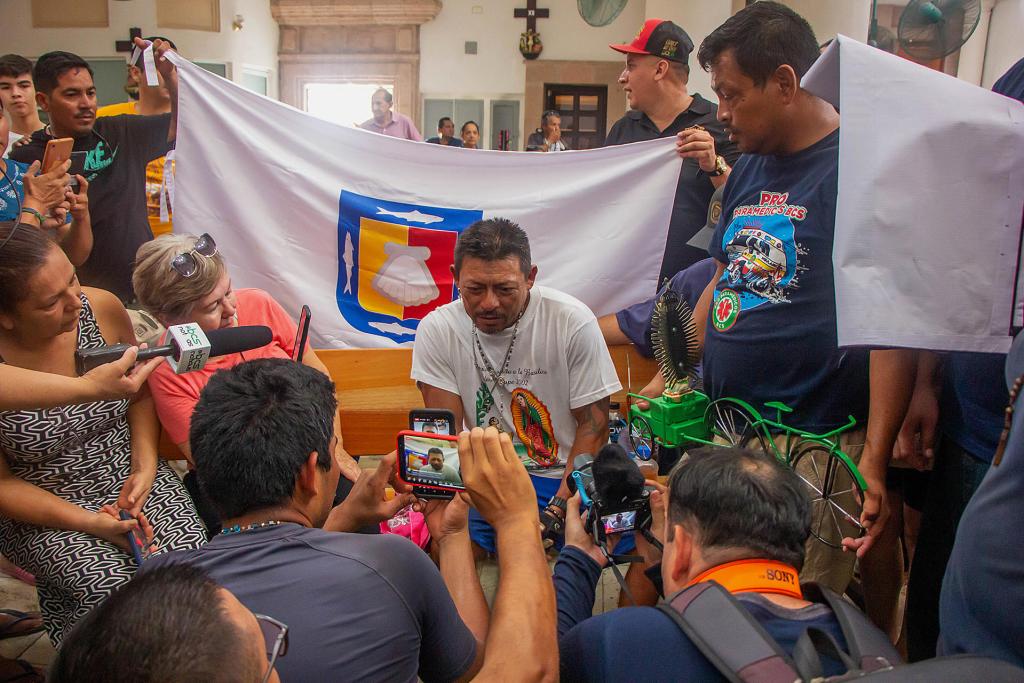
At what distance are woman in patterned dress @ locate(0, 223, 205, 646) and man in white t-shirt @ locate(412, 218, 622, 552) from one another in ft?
2.99

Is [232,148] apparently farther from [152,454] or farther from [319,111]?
[319,111]

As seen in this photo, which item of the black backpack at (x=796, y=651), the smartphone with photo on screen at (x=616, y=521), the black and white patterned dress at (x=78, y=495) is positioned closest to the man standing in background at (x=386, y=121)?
the black and white patterned dress at (x=78, y=495)

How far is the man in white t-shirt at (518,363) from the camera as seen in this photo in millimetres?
2463

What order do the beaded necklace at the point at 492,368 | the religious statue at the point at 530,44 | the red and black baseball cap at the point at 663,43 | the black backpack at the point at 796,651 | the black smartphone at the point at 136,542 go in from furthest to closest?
the religious statue at the point at 530,44 → the red and black baseball cap at the point at 663,43 → the beaded necklace at the point at 492,368 → the black smartphone at the point at 136,542 → the black backpack at the point at 796,651

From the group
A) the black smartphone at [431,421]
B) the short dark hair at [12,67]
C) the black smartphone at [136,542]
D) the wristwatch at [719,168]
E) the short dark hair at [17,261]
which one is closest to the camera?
the black smartphone at [431,421]

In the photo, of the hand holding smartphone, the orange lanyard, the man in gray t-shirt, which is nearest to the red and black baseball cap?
the hand holding smartphone

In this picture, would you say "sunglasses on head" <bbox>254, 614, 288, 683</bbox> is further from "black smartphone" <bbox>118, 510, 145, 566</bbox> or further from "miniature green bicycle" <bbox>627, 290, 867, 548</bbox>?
"black smartphone" <bbox>118, 510, 145, 566</bbox>

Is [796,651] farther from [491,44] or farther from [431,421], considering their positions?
[491,44]

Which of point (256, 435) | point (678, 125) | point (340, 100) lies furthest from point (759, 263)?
point (340, 100)

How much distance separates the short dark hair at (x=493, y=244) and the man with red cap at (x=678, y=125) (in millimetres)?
1016

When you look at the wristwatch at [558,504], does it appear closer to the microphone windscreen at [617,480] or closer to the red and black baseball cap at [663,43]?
the microphone windscreen at [617,480]

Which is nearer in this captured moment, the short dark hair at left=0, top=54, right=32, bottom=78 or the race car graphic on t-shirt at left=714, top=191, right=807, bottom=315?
the race car graphic on t-shirt at left=714, top=191, right=807, bottom=315

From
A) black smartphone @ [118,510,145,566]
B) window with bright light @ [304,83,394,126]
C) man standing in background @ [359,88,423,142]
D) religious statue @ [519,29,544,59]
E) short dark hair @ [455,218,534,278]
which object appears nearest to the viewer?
black smartphone @ [118,510,145,566]

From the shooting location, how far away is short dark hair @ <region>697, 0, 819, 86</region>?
1976 millimetres
